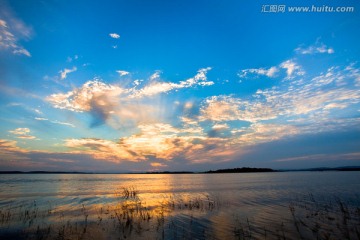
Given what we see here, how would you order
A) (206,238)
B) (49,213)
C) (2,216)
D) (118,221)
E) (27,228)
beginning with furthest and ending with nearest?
1. (49,213)
2. (2,216)
3. (118,221)
4. (27,228)
5. (206,238)

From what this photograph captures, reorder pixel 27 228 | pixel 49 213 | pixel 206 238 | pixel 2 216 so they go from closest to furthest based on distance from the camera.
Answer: pixel 206 238, pixel 27 228, pixel 2 216, pixel 49 213

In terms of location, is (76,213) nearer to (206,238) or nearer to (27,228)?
(27,228)

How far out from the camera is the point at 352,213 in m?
19.6

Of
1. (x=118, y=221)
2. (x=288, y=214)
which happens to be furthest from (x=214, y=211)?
(x=118, y=221)

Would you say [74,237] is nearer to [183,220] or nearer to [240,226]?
[183,220]

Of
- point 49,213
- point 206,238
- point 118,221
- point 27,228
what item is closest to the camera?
point 206,238

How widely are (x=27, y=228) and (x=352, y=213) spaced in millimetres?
24044

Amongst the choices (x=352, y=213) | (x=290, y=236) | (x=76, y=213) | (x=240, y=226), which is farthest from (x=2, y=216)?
(x=352, y=213)

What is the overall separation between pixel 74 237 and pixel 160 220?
672cm

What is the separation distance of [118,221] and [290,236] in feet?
39.1

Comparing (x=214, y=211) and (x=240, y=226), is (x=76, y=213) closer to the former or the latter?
(x=214, y=211)

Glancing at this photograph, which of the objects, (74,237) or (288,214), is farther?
(288,214)

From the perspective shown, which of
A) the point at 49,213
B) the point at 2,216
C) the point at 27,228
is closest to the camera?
the point at 27,228

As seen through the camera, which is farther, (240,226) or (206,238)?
(240,226)
